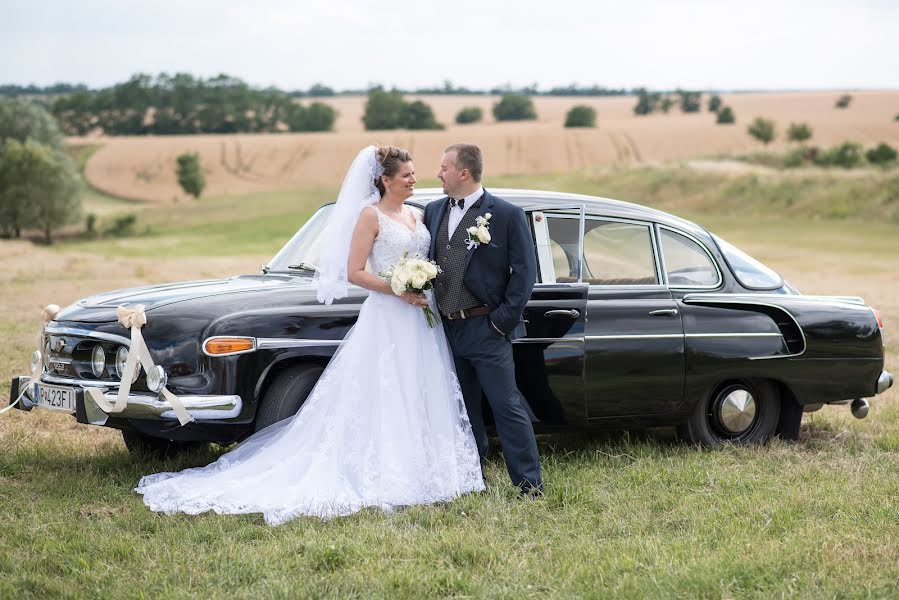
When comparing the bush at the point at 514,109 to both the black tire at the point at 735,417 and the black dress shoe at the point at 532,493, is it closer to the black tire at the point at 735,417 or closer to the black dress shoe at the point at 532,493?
the black tire at the point at 735,417

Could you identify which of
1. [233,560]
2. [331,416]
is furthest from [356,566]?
[331,416]

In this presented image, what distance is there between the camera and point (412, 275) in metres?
5.62

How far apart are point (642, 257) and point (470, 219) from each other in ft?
5.18

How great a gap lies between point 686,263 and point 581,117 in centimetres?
9350

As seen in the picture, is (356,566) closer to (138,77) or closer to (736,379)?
(736,379)

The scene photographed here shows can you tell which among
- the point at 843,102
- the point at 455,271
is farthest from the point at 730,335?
the point at 843,102

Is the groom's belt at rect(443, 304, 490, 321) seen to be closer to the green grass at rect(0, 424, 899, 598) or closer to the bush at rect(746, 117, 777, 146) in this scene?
the green grass at rect(0, 424, 899, 598)

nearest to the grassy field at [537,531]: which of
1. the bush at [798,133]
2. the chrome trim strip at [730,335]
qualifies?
the chrome trim strip at [730,335]

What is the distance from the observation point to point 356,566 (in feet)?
15.0

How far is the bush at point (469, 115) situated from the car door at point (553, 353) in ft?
350

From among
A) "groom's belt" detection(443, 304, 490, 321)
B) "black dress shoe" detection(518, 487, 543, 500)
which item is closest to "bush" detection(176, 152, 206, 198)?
"groom's belt" detection(443, 304, 490, 321)

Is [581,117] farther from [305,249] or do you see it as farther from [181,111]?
[305,249]

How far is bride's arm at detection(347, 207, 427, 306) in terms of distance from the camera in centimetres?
587

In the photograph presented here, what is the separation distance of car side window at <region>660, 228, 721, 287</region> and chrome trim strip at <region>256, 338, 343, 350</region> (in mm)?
2314
